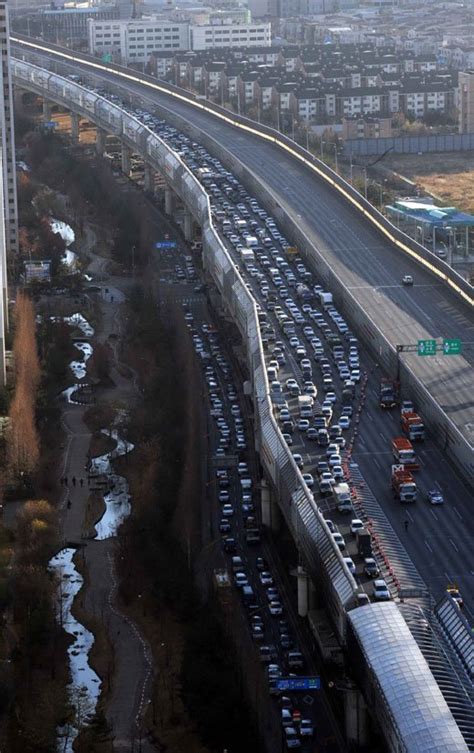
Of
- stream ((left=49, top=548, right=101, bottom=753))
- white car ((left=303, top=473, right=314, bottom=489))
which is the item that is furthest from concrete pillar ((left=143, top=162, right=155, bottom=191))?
white car ((left=303, top=473, right=314, bottom=489))

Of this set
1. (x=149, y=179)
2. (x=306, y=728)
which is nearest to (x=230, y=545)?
(x=306, y=728)

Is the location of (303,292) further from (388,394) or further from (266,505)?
(266,505)

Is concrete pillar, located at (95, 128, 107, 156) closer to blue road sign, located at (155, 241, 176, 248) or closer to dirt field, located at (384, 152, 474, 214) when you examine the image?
dirt field, located at (384, 152, 474, 214)

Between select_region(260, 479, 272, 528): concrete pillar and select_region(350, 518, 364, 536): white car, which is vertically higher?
select_region(350, 518, 364, 536): white car

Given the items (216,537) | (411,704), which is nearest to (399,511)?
(216,537)

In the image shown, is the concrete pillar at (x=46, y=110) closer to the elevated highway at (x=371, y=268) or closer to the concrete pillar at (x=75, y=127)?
the concrete pillar at (x=75, y=127)

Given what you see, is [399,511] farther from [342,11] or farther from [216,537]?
[342,11]
